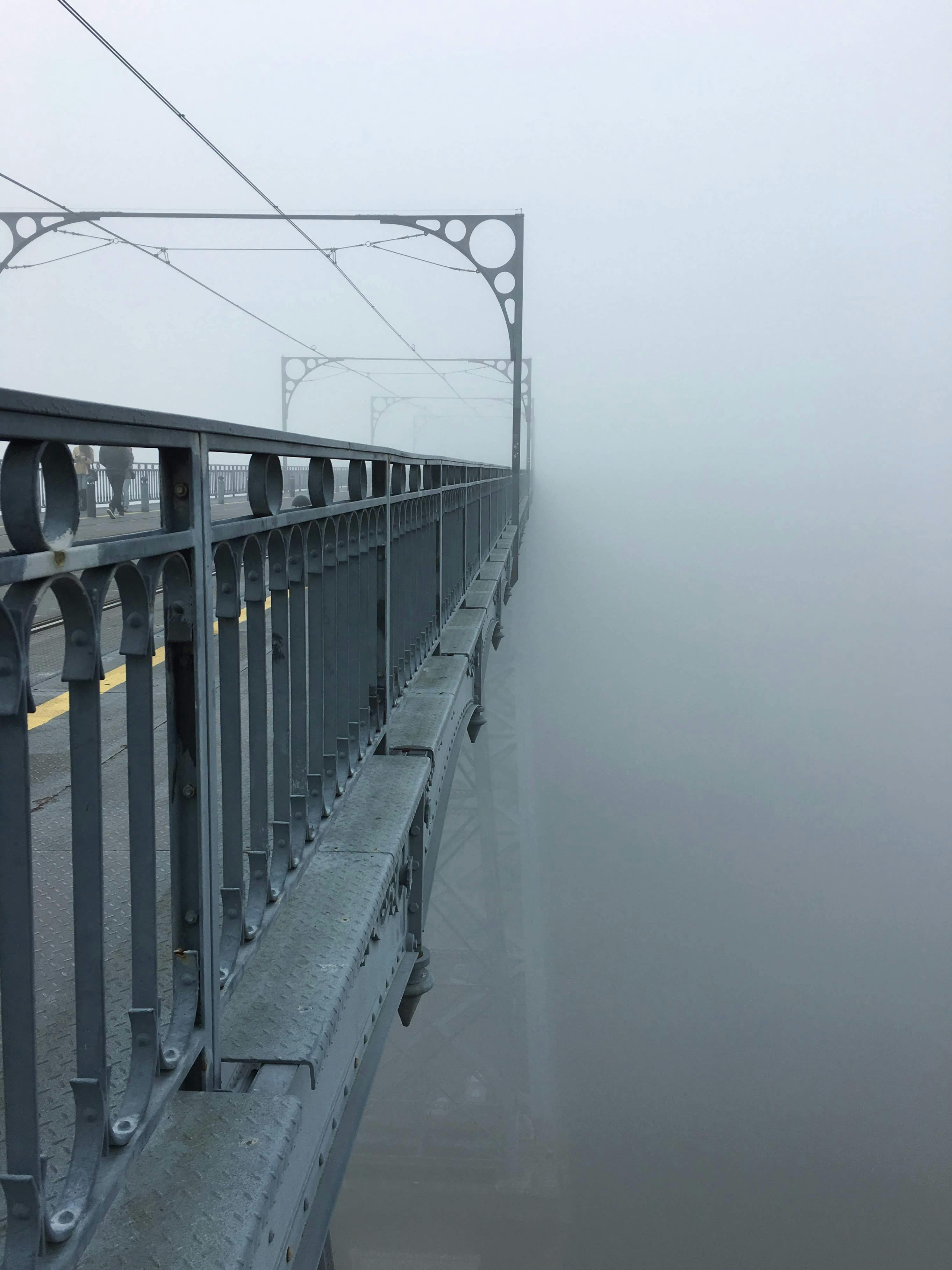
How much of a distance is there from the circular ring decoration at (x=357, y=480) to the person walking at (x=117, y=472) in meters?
14.5

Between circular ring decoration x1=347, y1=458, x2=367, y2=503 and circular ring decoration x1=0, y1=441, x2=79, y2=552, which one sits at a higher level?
circular ring decoration x1=347, y1=458, x2=367, y2=503

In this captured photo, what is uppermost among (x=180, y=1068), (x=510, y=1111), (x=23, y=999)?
(x=23, y=999)

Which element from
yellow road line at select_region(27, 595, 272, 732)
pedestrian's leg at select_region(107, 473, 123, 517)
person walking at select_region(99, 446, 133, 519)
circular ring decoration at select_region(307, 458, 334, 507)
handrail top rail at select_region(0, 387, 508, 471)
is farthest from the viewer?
pedestrian's leg at select_region(107, 473, 123, 517)

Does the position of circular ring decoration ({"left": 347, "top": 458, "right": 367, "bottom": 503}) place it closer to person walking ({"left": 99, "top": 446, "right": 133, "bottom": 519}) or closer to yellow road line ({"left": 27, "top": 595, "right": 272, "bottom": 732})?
yellow road line ({"left": 27, "top": 595, "right": 272, "bottom": 732})

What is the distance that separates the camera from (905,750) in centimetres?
5181

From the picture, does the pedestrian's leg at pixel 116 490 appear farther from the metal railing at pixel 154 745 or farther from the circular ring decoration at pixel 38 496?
the circular ring decoration at pixel 38 496

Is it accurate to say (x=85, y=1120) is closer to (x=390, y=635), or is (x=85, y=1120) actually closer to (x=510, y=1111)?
(x=390, y=635)

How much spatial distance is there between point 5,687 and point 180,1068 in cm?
87

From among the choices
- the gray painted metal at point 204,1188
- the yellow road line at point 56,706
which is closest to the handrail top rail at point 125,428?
the gray painted metal at point 204,1188

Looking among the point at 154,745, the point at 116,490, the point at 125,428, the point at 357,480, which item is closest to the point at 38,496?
the point at 125,428

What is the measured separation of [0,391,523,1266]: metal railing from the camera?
1.23 metres

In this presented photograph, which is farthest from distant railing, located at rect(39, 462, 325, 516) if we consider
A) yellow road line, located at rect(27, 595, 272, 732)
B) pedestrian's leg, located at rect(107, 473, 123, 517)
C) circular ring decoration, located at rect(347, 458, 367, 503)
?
circular ring decoration, located at rect(347, 458, 367, 503)

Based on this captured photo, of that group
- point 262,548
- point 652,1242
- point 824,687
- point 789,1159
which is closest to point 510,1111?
point 652,1242

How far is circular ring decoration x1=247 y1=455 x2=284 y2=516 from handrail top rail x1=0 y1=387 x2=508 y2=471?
0.03 metres
